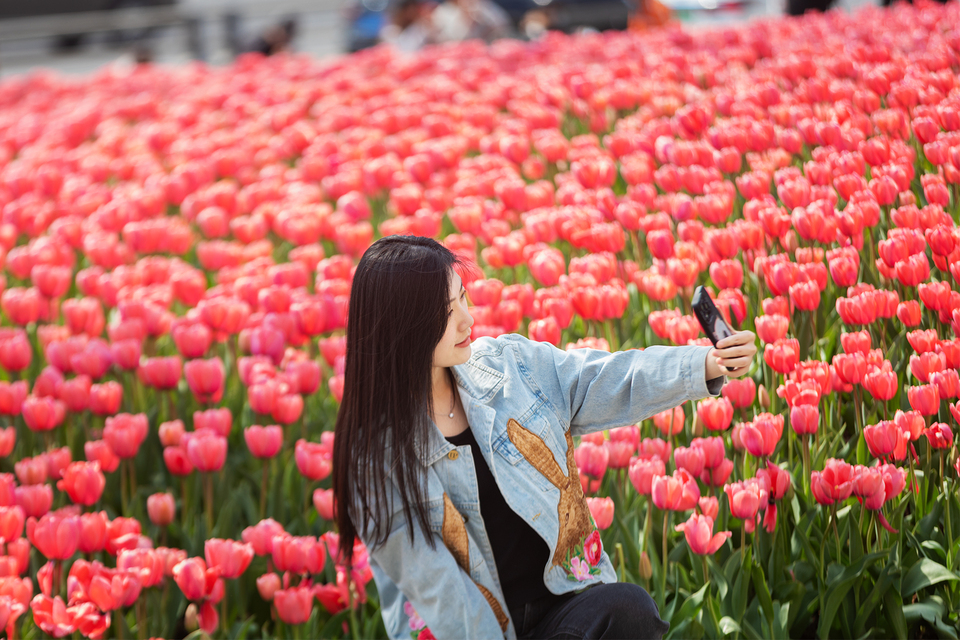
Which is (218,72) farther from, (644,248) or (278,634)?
(278,634)

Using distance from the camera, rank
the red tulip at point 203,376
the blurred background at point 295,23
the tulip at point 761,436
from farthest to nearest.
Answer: the blurred background at point 295,23
the red tulip at point 203,376
the tulip at point 761,436

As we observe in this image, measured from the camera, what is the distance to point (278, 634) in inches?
102

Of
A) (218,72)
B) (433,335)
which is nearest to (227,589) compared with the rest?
(433,335)

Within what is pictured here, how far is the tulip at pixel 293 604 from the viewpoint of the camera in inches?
96.0

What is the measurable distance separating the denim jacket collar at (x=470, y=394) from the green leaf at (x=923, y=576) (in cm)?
109

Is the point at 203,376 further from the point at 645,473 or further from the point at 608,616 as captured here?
the point at 608,616

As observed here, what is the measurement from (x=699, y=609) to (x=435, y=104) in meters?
4.16

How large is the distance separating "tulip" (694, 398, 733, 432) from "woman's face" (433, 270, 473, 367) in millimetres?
757

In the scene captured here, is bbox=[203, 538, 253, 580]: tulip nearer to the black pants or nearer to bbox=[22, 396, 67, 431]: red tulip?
the black pants

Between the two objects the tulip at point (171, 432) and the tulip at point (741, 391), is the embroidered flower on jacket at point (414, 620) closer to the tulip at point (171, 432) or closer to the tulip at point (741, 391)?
the tulip at point (741, 391)

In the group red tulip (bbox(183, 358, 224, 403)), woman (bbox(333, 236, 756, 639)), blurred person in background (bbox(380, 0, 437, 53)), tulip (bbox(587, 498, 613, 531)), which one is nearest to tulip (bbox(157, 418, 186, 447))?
red tulip (bbox(183, 358, 224, 403))

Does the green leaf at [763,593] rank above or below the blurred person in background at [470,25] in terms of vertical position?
below

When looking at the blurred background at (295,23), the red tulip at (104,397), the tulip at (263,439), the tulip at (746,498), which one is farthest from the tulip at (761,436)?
the blurred background at (295,23)

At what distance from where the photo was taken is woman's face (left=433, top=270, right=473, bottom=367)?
6.72ft
